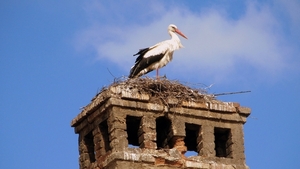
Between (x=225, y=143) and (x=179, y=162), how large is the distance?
70.8 inches

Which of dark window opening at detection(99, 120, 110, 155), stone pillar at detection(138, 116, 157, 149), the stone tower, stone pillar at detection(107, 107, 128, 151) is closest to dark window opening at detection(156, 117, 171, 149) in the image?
the stone tower

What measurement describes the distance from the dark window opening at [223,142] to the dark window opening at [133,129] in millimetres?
1856

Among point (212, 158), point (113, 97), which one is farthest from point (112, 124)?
point (212, 158)

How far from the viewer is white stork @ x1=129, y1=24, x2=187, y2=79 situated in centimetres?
3005

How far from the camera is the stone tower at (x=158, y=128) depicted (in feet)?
92.2

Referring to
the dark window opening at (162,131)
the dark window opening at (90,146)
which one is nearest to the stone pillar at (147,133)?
the dark window opening at (162,131)

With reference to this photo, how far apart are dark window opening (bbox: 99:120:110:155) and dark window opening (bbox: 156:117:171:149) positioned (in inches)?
47.0

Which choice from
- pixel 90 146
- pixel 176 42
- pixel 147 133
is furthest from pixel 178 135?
pixel 176 42

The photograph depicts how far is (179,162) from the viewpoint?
2847 centimetres

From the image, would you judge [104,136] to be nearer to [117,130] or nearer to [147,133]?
[117,130]

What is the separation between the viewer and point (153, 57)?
30234 mm

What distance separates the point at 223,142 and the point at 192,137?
0.75 metres

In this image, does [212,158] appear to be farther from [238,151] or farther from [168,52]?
[168,52]

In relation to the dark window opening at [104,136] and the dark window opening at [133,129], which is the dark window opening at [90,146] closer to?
the dark window opening at [104,136]
